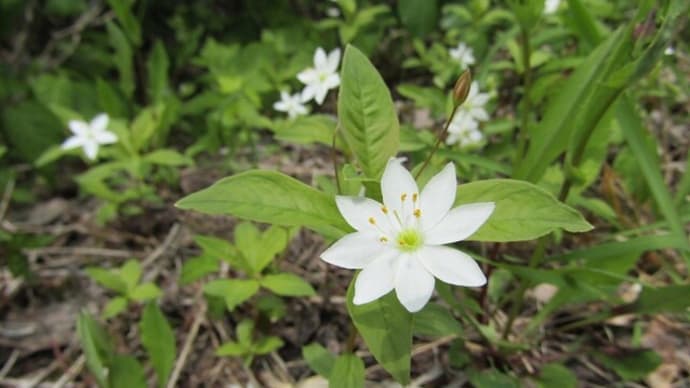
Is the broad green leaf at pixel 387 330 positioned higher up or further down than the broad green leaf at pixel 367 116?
further down

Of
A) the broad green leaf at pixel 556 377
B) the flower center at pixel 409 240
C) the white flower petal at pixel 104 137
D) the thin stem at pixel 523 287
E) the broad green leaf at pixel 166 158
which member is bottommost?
the broad green leaf at pixel 556 377

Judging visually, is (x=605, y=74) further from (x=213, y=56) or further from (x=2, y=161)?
(x=2, y=161)

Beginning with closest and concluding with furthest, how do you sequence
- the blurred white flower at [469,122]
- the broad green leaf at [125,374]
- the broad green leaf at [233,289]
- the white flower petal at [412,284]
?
1. the white flower petal at [412,284]
2. the broad green leaf at [233,289]
3. the broad green leaf at [125,374]
4. the blurred white flower at [469,122]

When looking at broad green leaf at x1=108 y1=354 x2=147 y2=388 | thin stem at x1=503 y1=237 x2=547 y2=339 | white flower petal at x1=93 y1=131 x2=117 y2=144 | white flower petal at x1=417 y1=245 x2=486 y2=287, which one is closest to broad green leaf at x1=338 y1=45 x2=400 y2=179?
white flower petal at x1=417 y1=245 x2=486 y2=287

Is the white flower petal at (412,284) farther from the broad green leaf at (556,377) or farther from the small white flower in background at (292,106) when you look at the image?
the small white flower in background at (292,106)

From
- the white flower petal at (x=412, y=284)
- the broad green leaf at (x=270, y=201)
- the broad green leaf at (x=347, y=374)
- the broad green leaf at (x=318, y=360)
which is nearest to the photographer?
the white flower petal at (x=412, y=284)

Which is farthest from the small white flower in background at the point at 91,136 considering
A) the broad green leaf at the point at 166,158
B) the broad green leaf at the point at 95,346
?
the broad green leaf at the point at 95,346

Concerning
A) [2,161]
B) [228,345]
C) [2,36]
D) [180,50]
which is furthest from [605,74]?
[2,36]
